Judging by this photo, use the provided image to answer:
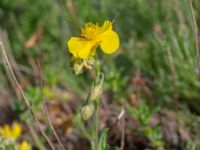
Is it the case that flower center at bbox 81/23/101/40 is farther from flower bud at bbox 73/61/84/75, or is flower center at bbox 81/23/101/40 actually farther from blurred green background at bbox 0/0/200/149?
blurred green background at bbox 0/0/200/149

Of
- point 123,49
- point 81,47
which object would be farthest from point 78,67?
point 123,49

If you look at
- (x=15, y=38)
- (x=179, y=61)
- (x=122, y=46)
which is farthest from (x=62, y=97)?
(x=15, y=38)

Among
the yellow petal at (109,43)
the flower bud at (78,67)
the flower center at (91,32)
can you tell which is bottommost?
the flower bud at (78,67)

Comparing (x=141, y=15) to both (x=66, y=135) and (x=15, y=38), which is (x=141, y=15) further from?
(x=15, y=38)

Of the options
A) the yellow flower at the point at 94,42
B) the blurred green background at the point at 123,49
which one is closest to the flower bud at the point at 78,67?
the yellow flower at the point at 94,42

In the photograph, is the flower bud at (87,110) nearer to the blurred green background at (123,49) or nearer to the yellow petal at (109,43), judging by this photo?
the yellow petal at (109,43)

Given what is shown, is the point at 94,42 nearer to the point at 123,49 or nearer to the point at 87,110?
the point at 87,110
